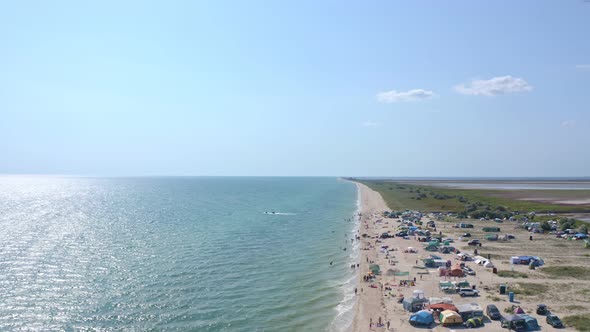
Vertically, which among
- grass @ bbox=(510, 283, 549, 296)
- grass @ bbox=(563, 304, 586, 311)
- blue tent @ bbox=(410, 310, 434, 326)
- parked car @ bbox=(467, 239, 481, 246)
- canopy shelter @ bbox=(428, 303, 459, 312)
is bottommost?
blue tent @ bbox=(410, 310, 434, 326)

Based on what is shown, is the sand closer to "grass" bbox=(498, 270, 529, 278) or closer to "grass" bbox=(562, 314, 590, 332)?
"grass" bbox=(498, 270, 529, 278)

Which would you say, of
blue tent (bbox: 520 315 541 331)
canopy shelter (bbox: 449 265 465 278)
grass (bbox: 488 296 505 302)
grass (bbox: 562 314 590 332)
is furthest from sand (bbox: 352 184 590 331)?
grass (bbox: 562 314 590 332)

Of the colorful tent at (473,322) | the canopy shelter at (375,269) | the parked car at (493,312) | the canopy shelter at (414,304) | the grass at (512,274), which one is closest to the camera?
the colorful tent at (473,322)

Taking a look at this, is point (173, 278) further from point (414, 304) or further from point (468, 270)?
point (468, 270)

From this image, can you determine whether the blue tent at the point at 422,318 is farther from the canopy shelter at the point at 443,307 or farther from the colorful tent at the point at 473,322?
the colorful tent at the point at 473,322

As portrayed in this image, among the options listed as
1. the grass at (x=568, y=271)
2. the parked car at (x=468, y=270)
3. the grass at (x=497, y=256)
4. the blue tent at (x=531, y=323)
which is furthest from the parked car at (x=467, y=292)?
the grass at (x=497, y=256)
